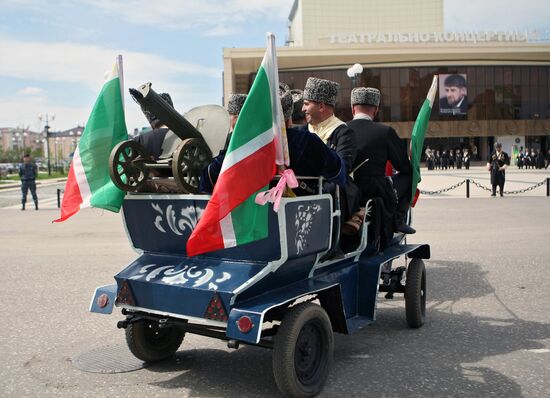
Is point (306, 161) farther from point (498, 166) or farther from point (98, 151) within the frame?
point (498, 166)

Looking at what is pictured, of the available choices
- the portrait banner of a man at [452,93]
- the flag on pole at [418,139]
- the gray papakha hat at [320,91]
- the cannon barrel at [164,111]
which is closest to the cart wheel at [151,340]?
the cannon barrel at [164,111]

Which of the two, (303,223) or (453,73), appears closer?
(303,223)

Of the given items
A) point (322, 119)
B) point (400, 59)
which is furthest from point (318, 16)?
point (322, 119)

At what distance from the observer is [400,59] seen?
64188 mm

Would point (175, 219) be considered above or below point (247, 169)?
below

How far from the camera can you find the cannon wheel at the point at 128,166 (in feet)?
13.7

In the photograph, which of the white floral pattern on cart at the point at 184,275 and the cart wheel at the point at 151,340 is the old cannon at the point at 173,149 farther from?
the cart wheel at the point at 151,340

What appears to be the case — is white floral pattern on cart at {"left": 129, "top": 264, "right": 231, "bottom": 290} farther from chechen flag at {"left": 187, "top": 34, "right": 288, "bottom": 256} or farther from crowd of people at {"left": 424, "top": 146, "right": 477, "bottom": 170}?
crowd of people at {"left": 424, "top": 146, "right": 477, "bottom": 170}

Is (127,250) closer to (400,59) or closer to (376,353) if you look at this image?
(376,353)

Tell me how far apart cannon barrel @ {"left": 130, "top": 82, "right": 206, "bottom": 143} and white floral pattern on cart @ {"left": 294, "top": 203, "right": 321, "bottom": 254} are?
851mm

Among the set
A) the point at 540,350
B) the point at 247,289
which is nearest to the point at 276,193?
the point at 247,289

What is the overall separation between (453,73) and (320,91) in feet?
211

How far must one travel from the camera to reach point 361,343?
539 centimetres

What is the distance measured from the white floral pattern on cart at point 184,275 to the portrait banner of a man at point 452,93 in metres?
63.8
